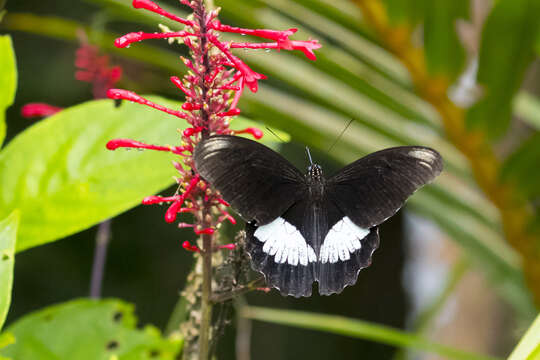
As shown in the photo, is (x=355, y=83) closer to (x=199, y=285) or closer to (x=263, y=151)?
(x=263, y=151)

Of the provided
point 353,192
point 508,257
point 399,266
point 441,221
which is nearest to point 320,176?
point 353,192

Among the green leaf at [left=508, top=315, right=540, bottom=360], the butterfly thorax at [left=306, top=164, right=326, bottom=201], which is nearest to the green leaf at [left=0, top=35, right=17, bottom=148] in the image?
the butterfly thorax at [left=306, top=164, right=326, bottom=201]

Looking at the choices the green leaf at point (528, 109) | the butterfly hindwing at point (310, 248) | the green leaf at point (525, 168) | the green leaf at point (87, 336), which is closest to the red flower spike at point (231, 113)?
the butterfly hindwing at point (310, 248)

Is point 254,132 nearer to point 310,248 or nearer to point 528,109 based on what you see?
point 310,248

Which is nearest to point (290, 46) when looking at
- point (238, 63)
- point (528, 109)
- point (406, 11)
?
point (238, 63)

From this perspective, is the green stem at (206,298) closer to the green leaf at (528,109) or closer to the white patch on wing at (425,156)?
the white patch on wing at (425,156)
